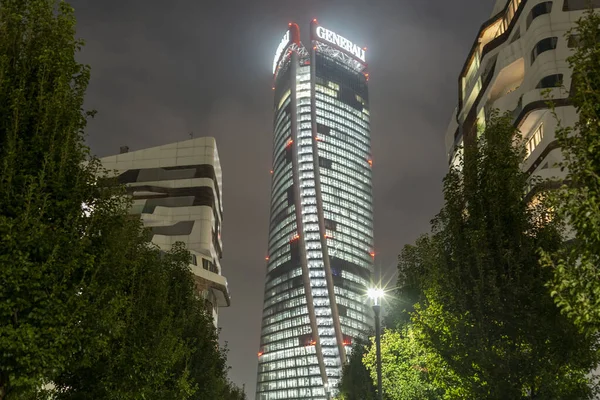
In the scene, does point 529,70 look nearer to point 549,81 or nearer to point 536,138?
point 549,81

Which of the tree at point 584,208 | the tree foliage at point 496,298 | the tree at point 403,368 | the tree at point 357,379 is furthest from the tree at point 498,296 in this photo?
the tree at point 357,379

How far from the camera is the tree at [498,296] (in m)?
20.3

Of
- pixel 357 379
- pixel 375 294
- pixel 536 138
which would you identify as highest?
pixel 536 138

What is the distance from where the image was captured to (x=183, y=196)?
369ft

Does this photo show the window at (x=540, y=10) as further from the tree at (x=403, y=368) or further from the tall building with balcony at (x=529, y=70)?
the tree at (x=403, y=368)

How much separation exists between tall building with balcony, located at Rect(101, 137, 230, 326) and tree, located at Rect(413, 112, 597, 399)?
273 feet

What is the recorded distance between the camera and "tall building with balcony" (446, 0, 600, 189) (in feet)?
173

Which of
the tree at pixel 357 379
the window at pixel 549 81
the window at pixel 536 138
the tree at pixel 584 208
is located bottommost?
the tree at pixel 584 208

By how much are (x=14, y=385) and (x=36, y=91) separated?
7.30 meters

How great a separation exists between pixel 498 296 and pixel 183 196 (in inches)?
3747

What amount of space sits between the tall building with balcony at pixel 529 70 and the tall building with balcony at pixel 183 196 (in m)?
52.7

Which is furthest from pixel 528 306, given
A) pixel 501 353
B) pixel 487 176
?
pixel 487 176

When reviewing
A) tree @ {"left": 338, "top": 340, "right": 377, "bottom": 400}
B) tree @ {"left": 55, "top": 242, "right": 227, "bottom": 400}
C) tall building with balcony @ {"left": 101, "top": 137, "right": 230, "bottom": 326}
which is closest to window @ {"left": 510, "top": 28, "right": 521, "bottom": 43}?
tree @ {"left": 338, "top": 340, "right": 377, "bottom": 400}

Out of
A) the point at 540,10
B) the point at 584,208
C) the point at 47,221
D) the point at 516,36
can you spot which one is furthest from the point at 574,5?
the point at 47,221
